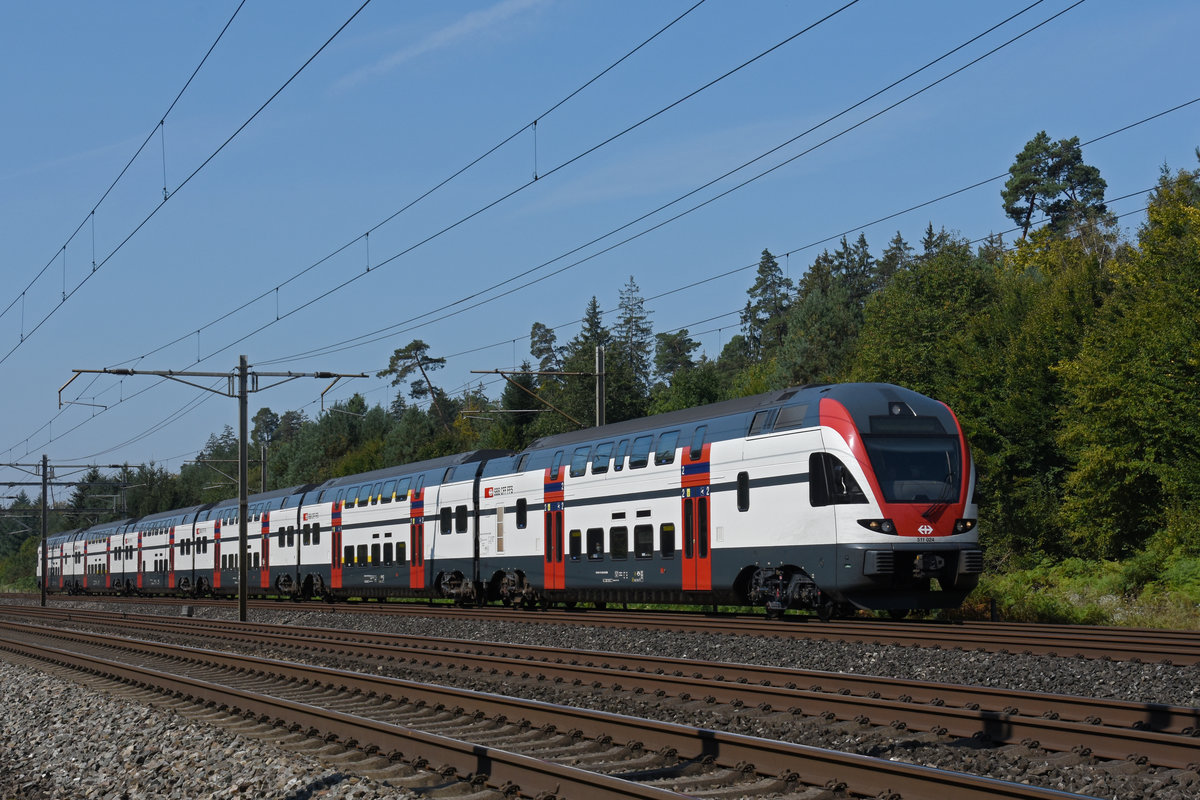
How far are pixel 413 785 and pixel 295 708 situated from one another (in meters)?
3.85

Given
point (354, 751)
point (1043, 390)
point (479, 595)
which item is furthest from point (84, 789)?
point (1043, 390)

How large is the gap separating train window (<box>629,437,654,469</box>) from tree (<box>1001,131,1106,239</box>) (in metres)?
80.3

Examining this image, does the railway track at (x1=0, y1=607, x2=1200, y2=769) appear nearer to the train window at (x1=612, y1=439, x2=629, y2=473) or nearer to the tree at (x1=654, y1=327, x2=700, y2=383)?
the train window at (x1=612, y1=439, x2=629, y2=473)

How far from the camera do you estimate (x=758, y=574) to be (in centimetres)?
2233

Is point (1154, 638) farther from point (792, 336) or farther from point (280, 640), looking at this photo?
point (792, 336)

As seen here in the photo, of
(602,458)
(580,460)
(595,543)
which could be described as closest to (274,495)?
(580,460)

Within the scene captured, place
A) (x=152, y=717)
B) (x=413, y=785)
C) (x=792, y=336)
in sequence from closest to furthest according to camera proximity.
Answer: (x=413, y=785), (x=152, y=717), (x=792, y=336)

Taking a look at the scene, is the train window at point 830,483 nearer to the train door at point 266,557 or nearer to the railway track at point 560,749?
the railway track at point 560,749

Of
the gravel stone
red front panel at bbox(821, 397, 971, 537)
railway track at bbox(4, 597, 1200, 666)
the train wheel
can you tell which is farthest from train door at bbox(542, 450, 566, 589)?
red front panel at bbox(821, 397, 971, 537)

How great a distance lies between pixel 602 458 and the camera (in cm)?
2681

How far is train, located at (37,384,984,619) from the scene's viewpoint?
2006 cm

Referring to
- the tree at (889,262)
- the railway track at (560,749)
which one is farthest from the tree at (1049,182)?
the railway track at (560,749)

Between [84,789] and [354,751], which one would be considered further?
[354,751]

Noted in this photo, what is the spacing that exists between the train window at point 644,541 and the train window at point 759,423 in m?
3.63
